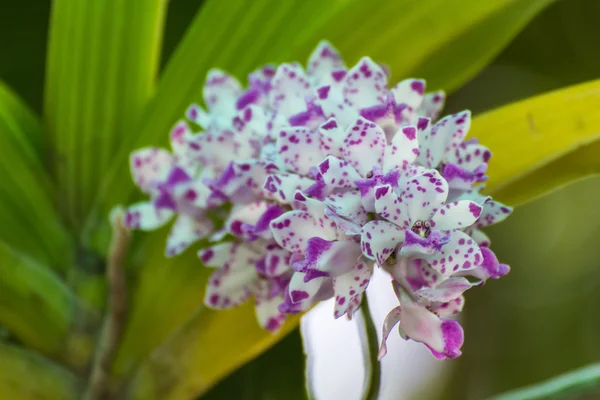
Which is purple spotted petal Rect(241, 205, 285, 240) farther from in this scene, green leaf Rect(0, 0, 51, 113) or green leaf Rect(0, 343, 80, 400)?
green leaf Rect(0, 0, 51, 113)

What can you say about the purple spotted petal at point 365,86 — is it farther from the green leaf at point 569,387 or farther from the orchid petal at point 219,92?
the green leaf at point 569,387

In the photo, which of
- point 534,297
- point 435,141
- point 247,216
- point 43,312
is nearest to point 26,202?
point 43,312

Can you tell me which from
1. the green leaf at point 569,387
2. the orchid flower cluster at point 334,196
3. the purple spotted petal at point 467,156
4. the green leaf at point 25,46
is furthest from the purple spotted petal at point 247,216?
the green leaf at point 25,46

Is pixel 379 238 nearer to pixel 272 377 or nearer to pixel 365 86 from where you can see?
pixel 365 86

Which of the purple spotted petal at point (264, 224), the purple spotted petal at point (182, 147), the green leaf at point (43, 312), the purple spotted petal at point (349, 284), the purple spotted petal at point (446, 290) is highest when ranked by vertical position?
the purple spotted petal at point (446, 290)

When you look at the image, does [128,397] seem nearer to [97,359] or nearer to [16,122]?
[97,359]

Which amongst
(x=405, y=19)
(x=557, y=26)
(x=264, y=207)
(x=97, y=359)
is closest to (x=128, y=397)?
(x=97, y=359)
